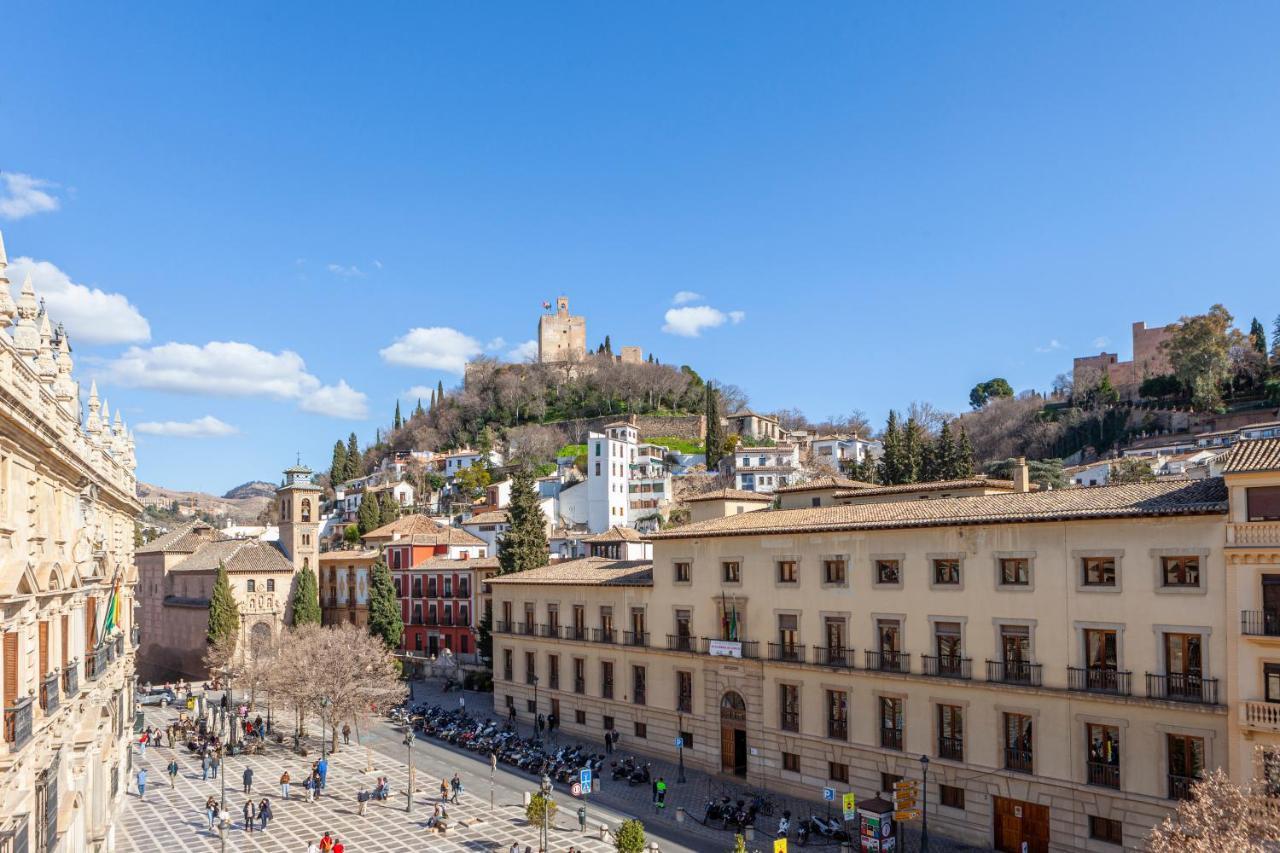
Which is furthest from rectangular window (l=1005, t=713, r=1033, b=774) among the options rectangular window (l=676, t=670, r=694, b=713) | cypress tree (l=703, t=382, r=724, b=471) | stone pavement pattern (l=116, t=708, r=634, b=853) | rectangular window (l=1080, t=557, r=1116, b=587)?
cypress tree (l=703, t=382, r=724, b=471)

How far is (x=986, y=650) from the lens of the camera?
29688 millimetres

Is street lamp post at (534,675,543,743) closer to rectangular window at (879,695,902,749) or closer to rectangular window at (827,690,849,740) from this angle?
rectangular window at (827,690,849,740)

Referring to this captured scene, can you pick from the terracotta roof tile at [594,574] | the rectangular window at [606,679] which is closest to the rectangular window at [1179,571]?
the terracotta roof tile at [594,574]

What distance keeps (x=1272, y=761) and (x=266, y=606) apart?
66346 mm

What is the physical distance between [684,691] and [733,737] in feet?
10.9

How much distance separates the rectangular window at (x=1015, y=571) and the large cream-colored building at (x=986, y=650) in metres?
0.09

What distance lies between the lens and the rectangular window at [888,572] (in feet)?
106

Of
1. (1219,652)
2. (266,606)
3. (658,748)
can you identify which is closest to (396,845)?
(658,748)

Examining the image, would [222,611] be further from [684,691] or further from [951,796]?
[951,796]

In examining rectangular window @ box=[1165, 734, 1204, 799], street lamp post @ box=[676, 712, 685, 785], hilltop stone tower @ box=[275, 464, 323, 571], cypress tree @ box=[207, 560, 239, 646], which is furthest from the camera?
hilltop stone tower @ box=[275, 464, 323, 571]

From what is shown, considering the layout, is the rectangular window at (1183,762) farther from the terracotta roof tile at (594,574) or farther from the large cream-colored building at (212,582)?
the large cream-colored building at (212,582)

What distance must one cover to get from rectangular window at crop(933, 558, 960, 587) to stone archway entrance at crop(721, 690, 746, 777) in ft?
33.8

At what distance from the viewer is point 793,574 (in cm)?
3594

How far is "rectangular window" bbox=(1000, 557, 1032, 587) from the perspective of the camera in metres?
29.1
